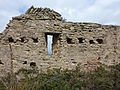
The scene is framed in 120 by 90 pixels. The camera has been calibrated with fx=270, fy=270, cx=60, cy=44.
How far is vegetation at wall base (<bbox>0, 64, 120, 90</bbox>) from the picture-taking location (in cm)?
859

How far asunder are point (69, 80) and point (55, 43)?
7.27 ft

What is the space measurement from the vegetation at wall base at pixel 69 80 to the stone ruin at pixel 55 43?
0.52 m

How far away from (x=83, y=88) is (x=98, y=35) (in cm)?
323

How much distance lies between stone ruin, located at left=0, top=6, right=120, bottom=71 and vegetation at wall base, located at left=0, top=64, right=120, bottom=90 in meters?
0.52

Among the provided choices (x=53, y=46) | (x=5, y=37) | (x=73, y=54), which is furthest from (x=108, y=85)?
(x=5, y=37)

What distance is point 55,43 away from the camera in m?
11.2

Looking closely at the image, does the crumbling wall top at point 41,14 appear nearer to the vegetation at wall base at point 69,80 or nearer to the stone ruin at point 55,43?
the stone ruin at point 55,43

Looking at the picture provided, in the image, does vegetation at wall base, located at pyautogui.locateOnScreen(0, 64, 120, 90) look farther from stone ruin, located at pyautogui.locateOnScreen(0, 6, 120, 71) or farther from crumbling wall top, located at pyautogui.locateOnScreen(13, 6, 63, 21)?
crumbling wall top, located at pyautogui.locateOnScreen(13, 6, 63, 21)

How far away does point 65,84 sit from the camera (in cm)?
883

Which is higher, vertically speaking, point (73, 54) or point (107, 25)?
point (107, 25)

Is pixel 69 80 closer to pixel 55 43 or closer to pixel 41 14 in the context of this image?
pixel 55 43

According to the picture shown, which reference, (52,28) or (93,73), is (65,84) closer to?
(93,73)

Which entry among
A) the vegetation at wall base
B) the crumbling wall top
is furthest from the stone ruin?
the vegetation at wall base

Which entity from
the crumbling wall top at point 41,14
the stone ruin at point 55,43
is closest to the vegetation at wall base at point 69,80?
the stone ruin at point 55,43
